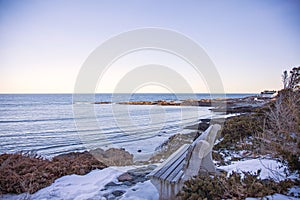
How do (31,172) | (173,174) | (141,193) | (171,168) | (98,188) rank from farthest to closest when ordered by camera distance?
1. (31,172)
2. (98,188)
3. (141,193)
4. (171,168)
5. (173,174)

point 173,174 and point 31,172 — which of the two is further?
point 31,172

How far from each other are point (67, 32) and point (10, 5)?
2727 millimetres

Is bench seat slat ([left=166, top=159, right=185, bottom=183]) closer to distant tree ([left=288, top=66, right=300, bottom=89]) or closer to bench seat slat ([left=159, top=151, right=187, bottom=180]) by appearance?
bench seat slat ([left=159, top=151, right=187, bottom=180])

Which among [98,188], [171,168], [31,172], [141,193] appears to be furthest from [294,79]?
[31,172]

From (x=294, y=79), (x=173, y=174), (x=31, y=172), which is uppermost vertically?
(x=294, y=79)

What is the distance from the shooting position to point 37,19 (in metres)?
10.6

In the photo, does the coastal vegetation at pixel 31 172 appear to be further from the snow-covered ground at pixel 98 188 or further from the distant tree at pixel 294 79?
the distant tree at pixel 294 79

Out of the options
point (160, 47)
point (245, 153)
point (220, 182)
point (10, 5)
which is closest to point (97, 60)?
point (160, 47)

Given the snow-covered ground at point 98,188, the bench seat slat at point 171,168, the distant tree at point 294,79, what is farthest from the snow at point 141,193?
the distant tree at point 294,79

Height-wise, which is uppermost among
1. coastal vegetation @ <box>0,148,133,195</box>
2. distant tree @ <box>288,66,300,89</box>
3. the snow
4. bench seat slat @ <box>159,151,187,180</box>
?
distant tree @ <box>288,66,300,89</box>

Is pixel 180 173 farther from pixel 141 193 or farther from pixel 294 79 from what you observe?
pixel 294 79

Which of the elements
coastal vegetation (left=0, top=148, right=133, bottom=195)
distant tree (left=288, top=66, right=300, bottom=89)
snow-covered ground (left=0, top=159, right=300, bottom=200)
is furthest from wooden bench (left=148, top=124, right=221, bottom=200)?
distant tree (left=288, top=66, right=300, bottom=89)

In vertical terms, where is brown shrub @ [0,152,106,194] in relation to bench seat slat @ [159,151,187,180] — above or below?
below

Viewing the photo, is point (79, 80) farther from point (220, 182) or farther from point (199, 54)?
point (220, 182)
